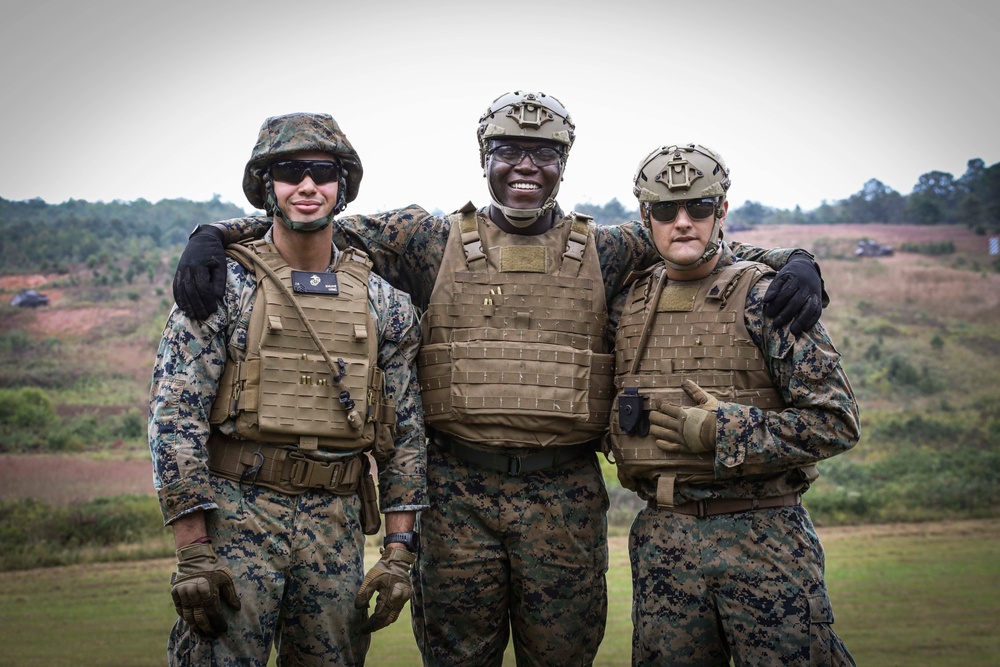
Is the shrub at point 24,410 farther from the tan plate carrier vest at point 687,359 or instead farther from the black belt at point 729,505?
the black belt at point 729,505

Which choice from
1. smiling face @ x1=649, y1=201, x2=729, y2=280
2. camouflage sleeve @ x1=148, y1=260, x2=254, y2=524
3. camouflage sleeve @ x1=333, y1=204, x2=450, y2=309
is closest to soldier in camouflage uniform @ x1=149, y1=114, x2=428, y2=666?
camouflage sleeve @ x1=148, y1=260, x2=254, y2=524

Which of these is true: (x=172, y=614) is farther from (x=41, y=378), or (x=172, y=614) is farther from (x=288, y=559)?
(x=41, y=378)

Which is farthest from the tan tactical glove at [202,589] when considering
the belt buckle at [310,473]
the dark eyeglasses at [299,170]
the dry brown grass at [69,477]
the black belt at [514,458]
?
the dry brown grass at [69,477]

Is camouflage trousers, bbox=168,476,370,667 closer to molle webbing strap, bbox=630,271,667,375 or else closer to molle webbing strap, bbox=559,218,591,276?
molle webbing strap, bbox=630,271,667,375

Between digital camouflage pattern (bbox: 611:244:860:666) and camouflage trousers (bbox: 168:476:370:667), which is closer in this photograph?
camouflage trousers (bbox: 168:476:370:667)

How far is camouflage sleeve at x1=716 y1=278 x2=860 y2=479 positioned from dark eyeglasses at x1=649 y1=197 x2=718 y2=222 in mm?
657

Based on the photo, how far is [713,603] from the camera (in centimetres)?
450

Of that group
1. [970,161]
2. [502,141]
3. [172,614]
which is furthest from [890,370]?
[502,141]

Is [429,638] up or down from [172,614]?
up

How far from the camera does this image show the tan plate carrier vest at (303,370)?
13.6 feet

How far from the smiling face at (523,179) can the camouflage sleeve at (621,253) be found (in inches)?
17.3

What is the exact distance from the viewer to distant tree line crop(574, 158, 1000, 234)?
811 inches

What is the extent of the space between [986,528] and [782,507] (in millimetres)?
10186

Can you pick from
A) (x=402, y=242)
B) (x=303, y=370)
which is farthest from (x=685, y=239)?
(x=303, y=370)
